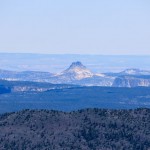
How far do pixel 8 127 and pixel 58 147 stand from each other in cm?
985

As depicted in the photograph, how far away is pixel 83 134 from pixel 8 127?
10189mm

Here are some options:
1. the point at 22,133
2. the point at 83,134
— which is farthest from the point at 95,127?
the point at 22,133

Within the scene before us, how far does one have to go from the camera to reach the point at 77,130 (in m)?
94.2

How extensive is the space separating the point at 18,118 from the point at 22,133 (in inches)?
221

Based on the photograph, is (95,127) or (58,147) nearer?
(58,147)

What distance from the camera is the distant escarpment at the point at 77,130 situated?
9056cm

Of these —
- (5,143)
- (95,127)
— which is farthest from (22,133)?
(95,127)

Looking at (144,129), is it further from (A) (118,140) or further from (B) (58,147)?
(B) (58,147)

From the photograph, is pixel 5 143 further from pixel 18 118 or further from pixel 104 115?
pixel 104 115

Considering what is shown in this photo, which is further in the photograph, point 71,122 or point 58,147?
point 71,122

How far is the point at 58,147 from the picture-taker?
3521 inches

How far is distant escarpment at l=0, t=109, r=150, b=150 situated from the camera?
90.6 m

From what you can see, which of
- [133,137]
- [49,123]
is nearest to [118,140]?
[133,137]

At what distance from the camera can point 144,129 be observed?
9494cm
